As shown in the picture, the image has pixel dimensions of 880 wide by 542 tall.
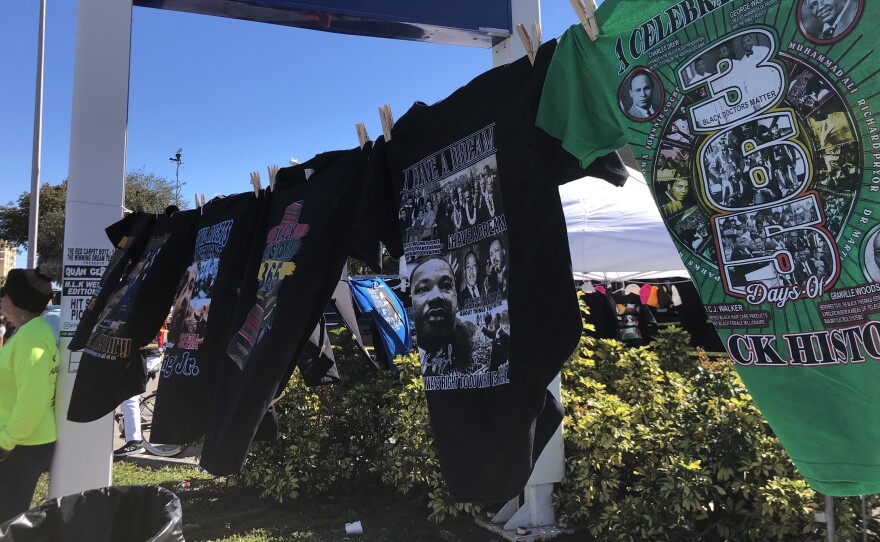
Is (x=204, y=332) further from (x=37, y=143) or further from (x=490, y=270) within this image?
(x=37, y=143)

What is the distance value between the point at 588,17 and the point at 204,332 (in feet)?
6.95

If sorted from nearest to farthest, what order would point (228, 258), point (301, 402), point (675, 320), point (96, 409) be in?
point (228, 258) → point (96, 409) → point (301, 402) → point (675, 320)

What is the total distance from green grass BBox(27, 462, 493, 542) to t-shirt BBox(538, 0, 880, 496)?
3.21m

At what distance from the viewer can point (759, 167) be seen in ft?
3.96

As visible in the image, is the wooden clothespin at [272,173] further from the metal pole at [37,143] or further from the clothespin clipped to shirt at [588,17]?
the metal pole at [37,143]

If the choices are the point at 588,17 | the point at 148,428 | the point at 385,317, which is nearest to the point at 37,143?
the point at 148,428

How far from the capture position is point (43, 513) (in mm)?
2215

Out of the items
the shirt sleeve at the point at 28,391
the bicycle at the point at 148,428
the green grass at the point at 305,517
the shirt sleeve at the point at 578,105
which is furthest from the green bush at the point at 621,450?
the bicycle at the point at 148,428

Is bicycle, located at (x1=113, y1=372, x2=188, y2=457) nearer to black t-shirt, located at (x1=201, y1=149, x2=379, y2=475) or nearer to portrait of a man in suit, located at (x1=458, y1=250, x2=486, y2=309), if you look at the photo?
black t-shirt, located at (x1=201, y1=149, x2=379, y2=475)

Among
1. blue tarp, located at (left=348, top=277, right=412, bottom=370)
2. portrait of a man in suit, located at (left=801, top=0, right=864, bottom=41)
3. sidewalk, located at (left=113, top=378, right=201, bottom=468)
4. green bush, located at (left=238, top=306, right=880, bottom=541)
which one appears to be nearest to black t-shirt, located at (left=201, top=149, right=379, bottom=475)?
portrait of a man in suit, located at (left=801, top=0, right=864, bottom=41)

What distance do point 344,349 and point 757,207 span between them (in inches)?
178

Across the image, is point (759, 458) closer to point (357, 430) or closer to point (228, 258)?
point (228, 258)

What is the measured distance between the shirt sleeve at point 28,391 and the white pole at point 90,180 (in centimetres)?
18

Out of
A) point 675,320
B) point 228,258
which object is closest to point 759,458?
point 228,258
